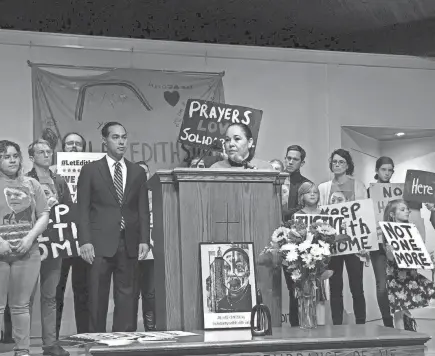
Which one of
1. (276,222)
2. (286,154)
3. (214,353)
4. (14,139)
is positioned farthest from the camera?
(286,154)

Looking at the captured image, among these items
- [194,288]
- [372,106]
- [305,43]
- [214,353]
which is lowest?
[214,353]

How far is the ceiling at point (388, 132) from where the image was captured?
321 inches

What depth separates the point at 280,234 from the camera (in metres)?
3.84

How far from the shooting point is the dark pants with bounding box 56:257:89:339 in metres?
6.66

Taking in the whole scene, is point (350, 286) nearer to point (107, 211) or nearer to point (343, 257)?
point (343, 257)

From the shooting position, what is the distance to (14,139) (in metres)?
6.94

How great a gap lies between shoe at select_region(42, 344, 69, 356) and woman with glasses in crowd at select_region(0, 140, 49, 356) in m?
0.30

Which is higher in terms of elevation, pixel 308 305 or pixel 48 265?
pixel 48 265

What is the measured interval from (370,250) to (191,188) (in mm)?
3725

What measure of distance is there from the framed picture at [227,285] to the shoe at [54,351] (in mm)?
2885

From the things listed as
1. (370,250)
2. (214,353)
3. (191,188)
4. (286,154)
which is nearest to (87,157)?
(286,154)

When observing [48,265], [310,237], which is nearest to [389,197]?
[48,265]

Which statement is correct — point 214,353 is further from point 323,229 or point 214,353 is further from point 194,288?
point 323,229

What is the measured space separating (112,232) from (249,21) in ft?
9.76
